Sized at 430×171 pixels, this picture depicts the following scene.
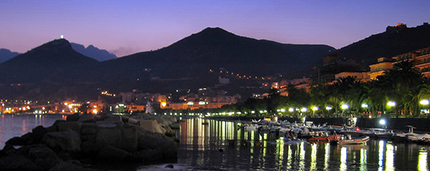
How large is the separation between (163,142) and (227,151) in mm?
8808

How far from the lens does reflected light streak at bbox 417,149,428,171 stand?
29312 millimetres

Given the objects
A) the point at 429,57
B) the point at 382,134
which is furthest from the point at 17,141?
the point at 429,57

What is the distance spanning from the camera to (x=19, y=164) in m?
24.2

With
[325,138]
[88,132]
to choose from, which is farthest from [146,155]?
[325,138]

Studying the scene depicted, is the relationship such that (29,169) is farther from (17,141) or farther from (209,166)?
(17,141)

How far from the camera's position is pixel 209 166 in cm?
2944

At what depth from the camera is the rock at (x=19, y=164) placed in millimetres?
24188

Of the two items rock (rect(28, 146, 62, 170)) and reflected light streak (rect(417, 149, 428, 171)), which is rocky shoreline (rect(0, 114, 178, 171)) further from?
reflected light streak (rect(417, 149, 428, 171))

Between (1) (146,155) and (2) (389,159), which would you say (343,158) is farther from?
(1) (146,155)

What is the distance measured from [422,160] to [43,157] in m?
24.7

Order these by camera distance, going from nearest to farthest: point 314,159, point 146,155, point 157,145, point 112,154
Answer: point 112,154 → point 146,155 → point 157,145 → point 314,159

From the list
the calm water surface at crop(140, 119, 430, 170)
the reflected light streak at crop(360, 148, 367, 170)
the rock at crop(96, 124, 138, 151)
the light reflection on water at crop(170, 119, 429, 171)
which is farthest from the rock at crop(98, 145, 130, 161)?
the reflected light streak at crop(360, 148, 367, 170)

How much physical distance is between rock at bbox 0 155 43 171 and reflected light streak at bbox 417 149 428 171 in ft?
72.5

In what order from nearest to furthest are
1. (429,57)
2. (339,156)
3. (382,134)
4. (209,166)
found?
1. (209,166)
2. (339,156)
3. (382,134)
4. (429,57)
